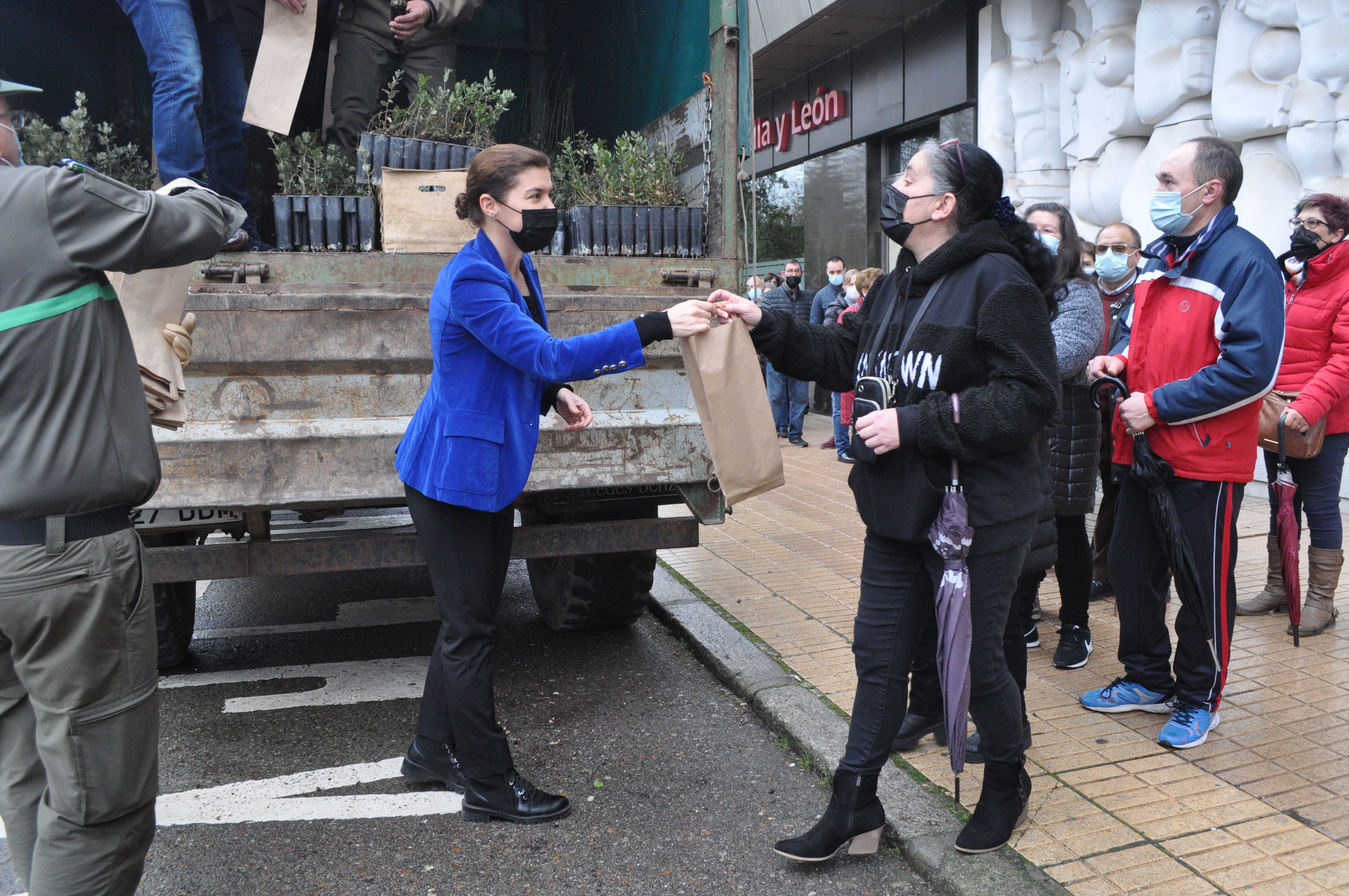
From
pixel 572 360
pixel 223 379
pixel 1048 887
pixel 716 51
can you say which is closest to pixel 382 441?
pixel 223 379

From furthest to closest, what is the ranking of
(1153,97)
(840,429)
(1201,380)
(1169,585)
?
(840,429), (1153,97), (1169,585), (1201,380)

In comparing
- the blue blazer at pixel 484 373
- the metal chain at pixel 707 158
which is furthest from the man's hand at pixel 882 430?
the metal chain at pixel 707 158

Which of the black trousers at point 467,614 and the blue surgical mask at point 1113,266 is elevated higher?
the blue surgical mask at point 1113,266

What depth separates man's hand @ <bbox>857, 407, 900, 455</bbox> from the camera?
2.59 m

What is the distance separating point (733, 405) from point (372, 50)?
10.7 ft

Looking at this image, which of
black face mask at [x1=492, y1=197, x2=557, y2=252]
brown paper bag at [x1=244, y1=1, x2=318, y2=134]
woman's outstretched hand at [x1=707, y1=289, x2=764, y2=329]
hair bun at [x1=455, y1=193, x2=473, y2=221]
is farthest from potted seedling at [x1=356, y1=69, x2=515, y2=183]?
woman's outstretched hand at [x1=707, y1=289, x2=764, y2=329]

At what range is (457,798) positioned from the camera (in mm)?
3365

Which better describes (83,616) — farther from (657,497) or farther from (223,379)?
(657,497)

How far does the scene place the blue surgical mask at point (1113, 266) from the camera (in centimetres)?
462

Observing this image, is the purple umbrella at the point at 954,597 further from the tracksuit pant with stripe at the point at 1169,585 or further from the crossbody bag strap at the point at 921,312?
the tracksuit pant with stripe at the point at 1169,585

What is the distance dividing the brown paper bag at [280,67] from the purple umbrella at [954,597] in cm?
347

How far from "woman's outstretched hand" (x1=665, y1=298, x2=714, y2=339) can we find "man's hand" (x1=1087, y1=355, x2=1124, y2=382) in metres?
1.60

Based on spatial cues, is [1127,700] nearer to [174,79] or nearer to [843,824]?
[843,824]

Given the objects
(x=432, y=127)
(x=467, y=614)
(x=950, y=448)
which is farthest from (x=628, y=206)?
(x=950, y=448)
